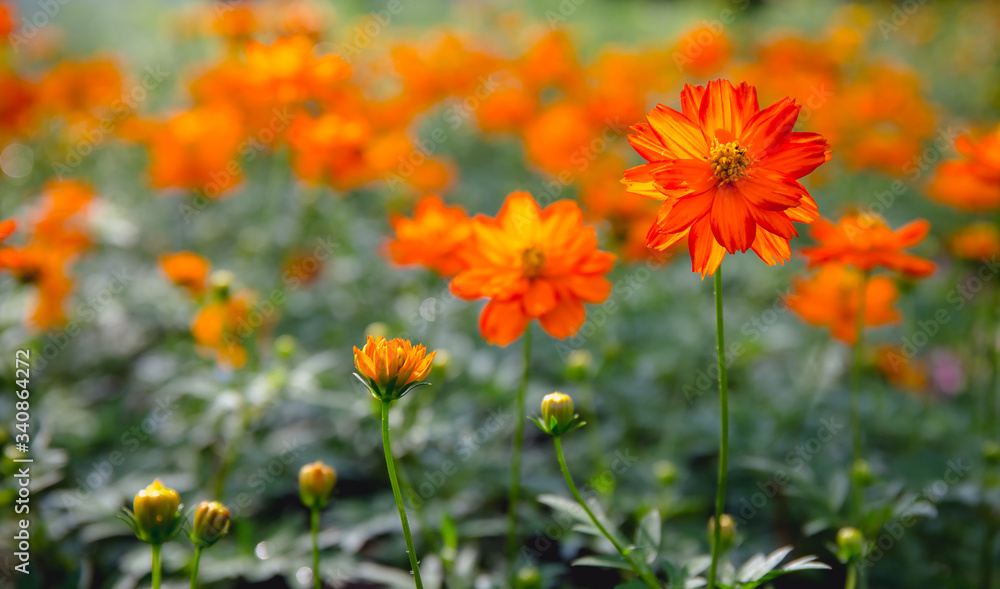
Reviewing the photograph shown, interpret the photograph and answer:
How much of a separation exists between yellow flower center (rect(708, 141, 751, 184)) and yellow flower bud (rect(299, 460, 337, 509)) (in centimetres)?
76

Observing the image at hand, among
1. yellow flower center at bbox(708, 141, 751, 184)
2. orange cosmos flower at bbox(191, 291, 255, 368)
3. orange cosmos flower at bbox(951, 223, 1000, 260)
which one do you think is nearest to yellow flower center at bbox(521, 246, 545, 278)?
yellow flower center at bbox(708, 141, 751, 184)

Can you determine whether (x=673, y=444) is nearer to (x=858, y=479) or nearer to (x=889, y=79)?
(x=858, y=479)

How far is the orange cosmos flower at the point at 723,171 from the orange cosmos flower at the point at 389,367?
1.20ft

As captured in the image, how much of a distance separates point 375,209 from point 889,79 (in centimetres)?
273

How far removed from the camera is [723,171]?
3.04 ft

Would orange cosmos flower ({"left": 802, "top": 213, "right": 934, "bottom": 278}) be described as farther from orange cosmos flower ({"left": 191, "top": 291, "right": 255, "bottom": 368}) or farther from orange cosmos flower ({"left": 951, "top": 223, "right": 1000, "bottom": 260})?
orange cosmos flower ({"left": 191, "top": 291, "right": 255, "bottom": 368})

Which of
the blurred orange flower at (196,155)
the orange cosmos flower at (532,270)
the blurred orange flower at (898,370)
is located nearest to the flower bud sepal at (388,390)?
the orange cosmos flower at (532,270)

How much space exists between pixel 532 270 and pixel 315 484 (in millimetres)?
502

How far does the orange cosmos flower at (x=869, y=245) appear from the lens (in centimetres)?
121

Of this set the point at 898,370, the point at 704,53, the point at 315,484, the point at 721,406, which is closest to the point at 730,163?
the point at 721,406

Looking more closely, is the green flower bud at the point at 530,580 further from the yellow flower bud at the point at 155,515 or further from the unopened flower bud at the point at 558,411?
the yellow flower bud at the point at 155,515

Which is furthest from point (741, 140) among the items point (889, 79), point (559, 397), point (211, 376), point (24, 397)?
point (889, 79)

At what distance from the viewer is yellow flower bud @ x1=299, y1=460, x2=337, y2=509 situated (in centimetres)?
108

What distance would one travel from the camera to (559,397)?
0.99m
